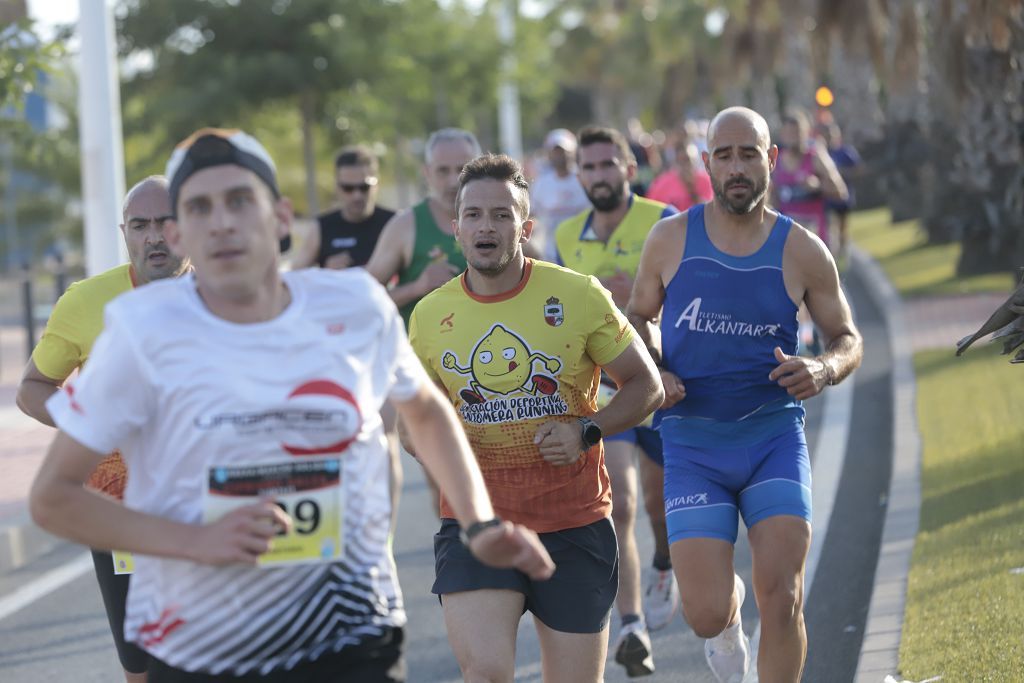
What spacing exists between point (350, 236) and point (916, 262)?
A: 1600 centimetres

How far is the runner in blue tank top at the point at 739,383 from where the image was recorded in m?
5.51

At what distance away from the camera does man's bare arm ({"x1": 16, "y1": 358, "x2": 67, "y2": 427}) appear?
528 cm

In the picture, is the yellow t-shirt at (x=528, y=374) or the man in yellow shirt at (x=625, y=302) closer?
the yellow t-shirt at (x=528, y=374)

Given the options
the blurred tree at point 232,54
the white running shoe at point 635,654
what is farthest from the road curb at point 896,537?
the blurred tree at point 232,54

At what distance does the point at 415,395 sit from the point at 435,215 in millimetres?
4862

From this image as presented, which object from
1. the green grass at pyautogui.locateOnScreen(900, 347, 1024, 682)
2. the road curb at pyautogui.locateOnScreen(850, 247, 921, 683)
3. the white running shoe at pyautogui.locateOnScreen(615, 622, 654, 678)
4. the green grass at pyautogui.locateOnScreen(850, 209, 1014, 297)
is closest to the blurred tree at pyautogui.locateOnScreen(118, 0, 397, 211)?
the green grass at pyautogui.locateOnScreen(850, 209, 1014, 297)

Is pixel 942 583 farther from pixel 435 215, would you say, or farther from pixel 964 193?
pixel 964 193

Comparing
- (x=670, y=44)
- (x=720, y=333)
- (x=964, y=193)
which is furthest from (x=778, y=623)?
(x=670, y=44)

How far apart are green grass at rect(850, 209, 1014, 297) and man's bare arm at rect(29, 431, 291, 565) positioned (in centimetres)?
1574

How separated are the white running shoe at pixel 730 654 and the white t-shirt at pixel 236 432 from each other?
265 cm

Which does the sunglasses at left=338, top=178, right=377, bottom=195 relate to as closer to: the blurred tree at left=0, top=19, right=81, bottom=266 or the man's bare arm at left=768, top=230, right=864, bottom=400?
the blurred tree at left=0, top=19, right=81, bottom=266

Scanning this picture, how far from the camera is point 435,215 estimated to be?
854 cm

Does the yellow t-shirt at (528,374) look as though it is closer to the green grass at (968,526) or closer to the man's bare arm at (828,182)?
the green grass at (968,526)

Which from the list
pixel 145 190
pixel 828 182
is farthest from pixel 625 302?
pixel 828 182
